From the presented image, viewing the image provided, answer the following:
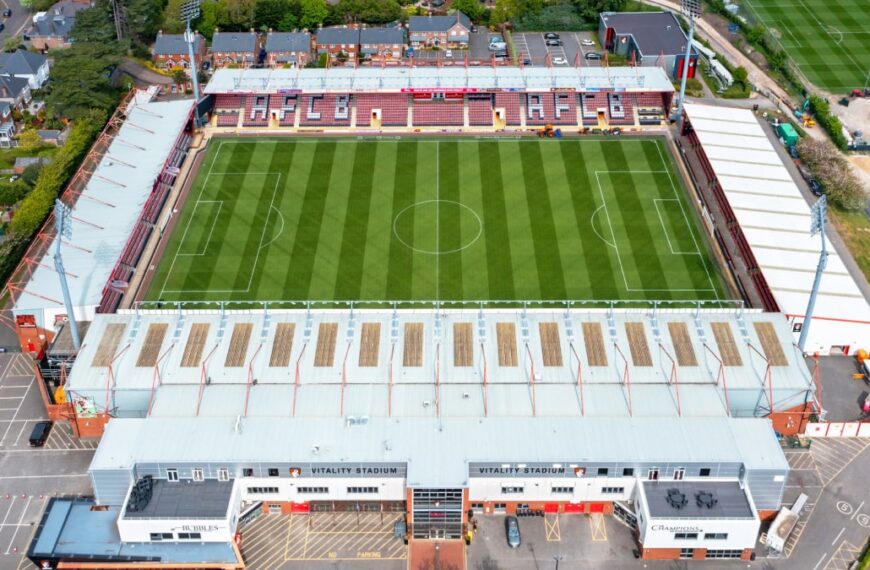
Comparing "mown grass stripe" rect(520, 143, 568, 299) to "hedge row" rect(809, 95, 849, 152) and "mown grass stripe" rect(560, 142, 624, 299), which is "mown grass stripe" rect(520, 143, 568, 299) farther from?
"hedge row" rect(809, 95, 849, 152)

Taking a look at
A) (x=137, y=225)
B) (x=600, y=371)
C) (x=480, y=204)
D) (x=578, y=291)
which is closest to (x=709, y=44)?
(x=480, y=204)

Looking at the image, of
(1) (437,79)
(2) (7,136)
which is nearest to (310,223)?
(1) (437,79)

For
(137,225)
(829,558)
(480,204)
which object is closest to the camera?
(829,558)

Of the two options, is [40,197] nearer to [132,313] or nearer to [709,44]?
[132,313]

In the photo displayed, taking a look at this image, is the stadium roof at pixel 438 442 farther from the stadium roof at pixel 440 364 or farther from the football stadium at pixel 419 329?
the stadium roof at pixel 440 364

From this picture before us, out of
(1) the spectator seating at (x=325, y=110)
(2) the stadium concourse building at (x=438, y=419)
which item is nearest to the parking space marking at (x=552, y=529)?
(2) the stadium concourse building at (x=438, y=419)

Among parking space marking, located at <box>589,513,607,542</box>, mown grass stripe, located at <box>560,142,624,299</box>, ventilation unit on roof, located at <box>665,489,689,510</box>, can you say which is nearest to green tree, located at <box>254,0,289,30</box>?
mown grass stripe, located at <box>560,142,624,299</box>
